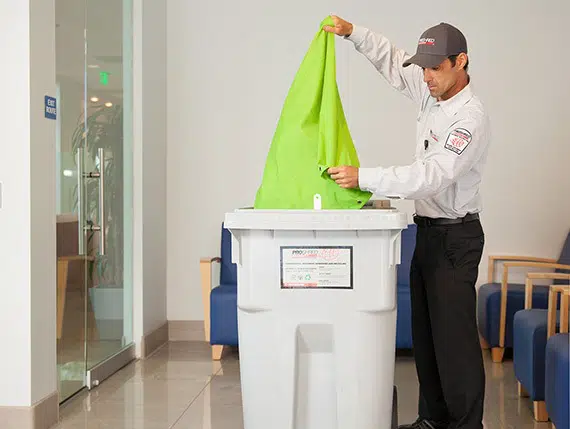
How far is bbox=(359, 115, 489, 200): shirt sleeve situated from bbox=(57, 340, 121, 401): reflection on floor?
199 cm

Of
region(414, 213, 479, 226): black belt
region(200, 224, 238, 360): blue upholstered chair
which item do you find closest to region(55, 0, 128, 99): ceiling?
region(200, 224, 238, 360): blue upholstered chair

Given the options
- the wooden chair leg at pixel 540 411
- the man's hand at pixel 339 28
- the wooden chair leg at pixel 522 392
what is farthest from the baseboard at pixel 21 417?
the wooden chair leg at pixel 522 392

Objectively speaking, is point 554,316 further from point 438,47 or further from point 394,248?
point 438,47

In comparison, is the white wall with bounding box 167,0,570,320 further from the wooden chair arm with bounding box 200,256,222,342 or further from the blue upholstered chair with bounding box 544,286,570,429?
the blue upholstered chair with bounding box 544,286,570,429

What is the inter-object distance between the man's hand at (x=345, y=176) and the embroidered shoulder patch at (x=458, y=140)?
1.27ft

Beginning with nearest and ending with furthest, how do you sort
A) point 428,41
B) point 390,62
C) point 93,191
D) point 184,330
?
point 428,41 < point 390,62 < point 93,191 < point 184,330

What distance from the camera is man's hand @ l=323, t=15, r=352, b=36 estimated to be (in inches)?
119

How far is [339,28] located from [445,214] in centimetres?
84

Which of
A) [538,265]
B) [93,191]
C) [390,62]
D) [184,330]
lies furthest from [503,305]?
[93,191]

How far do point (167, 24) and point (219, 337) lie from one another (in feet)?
7.68

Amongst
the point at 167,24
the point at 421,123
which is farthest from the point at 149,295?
the point at 421,123

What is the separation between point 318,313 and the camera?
2699 millimetres

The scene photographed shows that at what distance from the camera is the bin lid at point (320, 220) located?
2.67 metres

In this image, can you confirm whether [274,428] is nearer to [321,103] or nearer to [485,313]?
[321,103]
